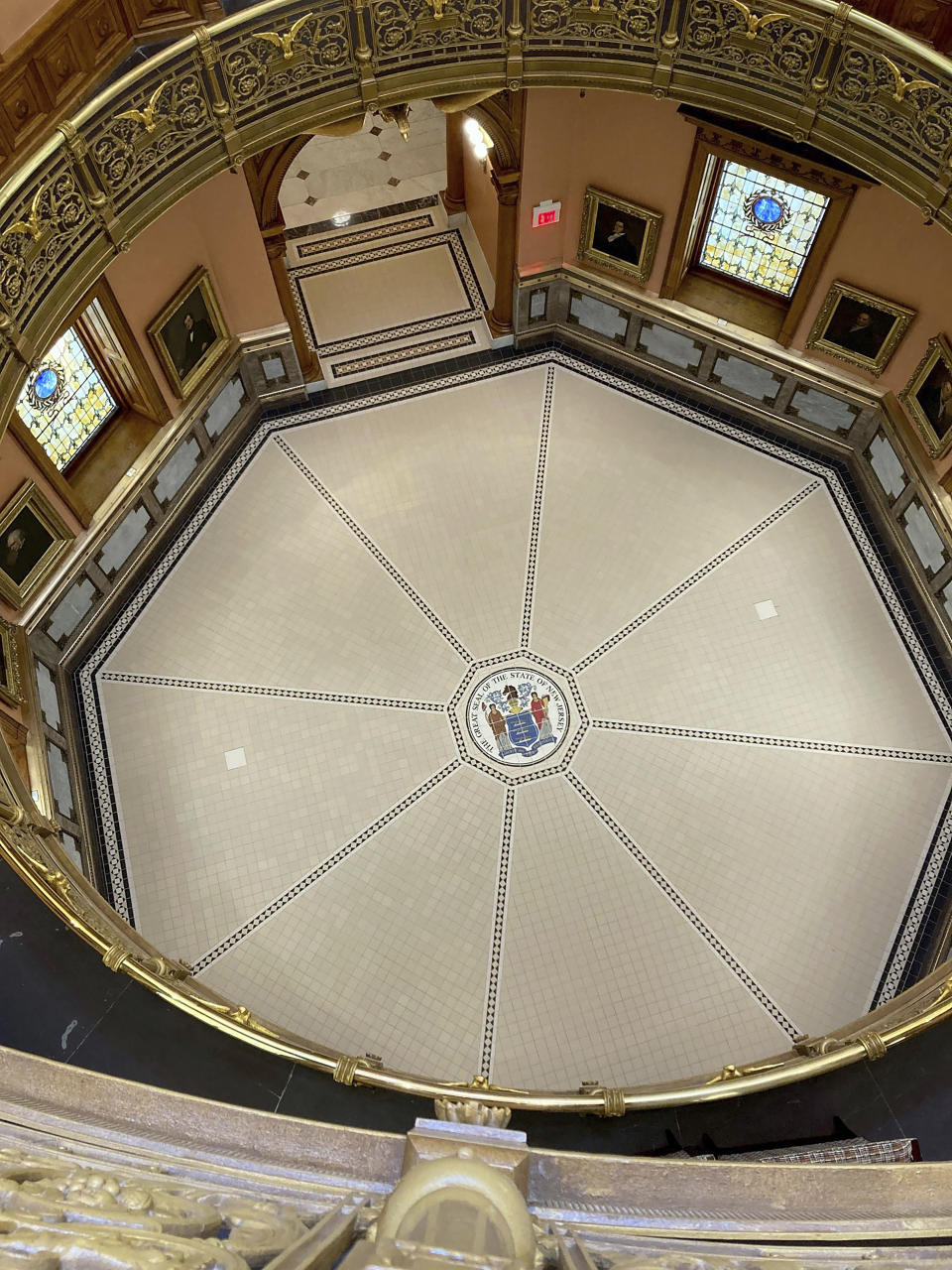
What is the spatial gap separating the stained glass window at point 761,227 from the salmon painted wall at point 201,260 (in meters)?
4.60

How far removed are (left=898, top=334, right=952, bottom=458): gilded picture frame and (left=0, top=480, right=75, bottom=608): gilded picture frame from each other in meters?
8.01

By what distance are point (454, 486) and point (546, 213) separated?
3013 millimetres

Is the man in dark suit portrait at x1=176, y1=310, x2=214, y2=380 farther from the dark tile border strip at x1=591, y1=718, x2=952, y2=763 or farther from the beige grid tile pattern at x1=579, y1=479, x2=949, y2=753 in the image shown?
the dark tile border strip at x1=591, y1=718, x2=952, y2=763

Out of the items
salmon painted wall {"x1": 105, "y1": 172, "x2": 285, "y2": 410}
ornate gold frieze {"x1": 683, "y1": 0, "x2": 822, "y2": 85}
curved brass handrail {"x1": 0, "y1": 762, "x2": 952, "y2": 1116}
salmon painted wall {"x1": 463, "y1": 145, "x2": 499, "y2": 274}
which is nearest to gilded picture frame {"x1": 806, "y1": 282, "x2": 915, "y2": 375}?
ornate gold frieze {"x1": 683, "y1": 0, "x2": 822, "y2": 85}

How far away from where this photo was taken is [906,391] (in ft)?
32.2

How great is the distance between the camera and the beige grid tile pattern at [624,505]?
10.1 metres

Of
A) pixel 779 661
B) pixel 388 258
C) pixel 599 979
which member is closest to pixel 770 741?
pixel 779 661

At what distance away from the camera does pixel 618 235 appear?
35.0 feet

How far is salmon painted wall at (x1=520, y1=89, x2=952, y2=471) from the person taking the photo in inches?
353

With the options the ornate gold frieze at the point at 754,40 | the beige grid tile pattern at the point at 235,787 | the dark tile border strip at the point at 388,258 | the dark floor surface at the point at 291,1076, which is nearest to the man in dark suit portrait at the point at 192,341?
the dark tile border strip at the point at 388,258

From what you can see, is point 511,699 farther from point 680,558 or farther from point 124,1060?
point 124,1060

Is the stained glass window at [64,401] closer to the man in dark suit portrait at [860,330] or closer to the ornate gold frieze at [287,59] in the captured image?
the ornate gold frieze at [287,59]

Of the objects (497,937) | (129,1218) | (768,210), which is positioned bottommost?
(129,1218)

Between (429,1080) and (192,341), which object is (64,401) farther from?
(429,1080)
